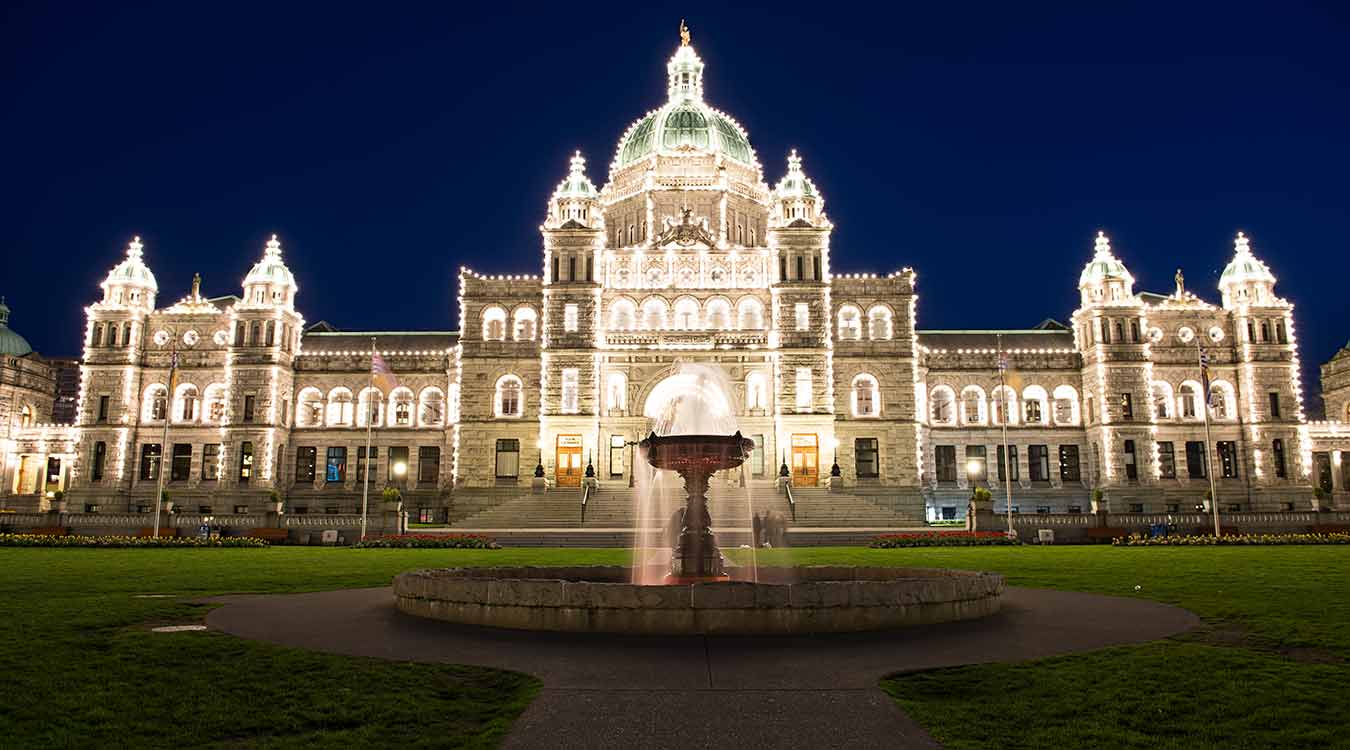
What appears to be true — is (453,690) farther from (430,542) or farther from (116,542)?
(116,542)

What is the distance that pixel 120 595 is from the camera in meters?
18.7

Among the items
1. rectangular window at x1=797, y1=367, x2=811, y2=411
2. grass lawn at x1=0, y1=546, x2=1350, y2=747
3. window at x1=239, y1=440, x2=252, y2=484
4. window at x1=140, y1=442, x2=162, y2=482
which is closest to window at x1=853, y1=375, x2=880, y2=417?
rectangular window at x1=797, y1=367, x2=811, y2=411

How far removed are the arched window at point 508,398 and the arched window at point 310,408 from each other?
48.4 ft

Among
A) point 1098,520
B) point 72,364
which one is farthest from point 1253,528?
point 72,364

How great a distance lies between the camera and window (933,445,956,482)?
6750 cm

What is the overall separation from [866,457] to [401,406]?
33.8 meters

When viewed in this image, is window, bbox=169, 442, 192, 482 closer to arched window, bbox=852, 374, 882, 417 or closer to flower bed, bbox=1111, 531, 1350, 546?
arched window, bbox=852, 374, 882, 417

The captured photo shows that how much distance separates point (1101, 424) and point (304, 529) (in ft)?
166

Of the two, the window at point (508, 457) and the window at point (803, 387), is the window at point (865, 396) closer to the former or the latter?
the window at point (803, 387)

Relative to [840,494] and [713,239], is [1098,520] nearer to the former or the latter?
[840,494]

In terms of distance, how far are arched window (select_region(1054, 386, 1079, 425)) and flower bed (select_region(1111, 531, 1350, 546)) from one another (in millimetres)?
26311

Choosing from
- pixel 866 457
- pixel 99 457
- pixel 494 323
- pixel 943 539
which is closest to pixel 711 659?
pixel 943 539

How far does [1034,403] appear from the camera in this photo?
68.2 m

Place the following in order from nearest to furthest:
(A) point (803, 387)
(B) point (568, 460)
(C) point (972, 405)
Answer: (B) point (568, 460) < (A) point (803, 387) < (C) point (972, 405)
